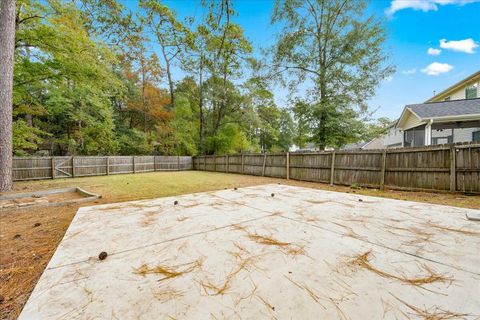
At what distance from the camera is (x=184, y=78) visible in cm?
1812

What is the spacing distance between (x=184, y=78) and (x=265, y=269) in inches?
761

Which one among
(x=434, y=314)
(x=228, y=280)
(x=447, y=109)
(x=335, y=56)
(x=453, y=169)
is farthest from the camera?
(x=335, y=56)

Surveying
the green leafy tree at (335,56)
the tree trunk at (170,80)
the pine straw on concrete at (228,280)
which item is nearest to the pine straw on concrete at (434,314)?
the pine straw on concrete at (228,280)

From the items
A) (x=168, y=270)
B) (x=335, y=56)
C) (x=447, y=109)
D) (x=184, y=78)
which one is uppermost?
(x=184, y=78)

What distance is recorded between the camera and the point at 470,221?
96.8 inches

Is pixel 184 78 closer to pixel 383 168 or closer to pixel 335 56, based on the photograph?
pixel 335 56

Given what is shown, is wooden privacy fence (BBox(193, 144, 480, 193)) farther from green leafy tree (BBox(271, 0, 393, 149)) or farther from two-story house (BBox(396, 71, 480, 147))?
two-story house (BBox(396, 71, 480, 147))

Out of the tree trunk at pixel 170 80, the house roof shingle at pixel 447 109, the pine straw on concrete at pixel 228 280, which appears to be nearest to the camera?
the pine straw on concrete at pixel 228 280

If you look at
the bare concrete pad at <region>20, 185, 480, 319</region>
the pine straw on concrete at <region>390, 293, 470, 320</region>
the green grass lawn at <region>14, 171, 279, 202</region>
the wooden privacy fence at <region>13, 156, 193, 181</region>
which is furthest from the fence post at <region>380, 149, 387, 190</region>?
the wooden privacy fence at <region>13, 156, 193, 181</region>

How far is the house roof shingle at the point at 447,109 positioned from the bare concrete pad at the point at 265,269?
8487mm

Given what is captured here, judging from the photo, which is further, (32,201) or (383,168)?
(383,168)

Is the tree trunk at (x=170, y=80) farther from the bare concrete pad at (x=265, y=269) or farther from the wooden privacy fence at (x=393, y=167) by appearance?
the bare concrete pad at (x=265, y=269)

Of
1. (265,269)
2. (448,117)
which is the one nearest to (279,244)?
(265,269)

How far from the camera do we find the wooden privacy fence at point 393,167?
4.73 metres
